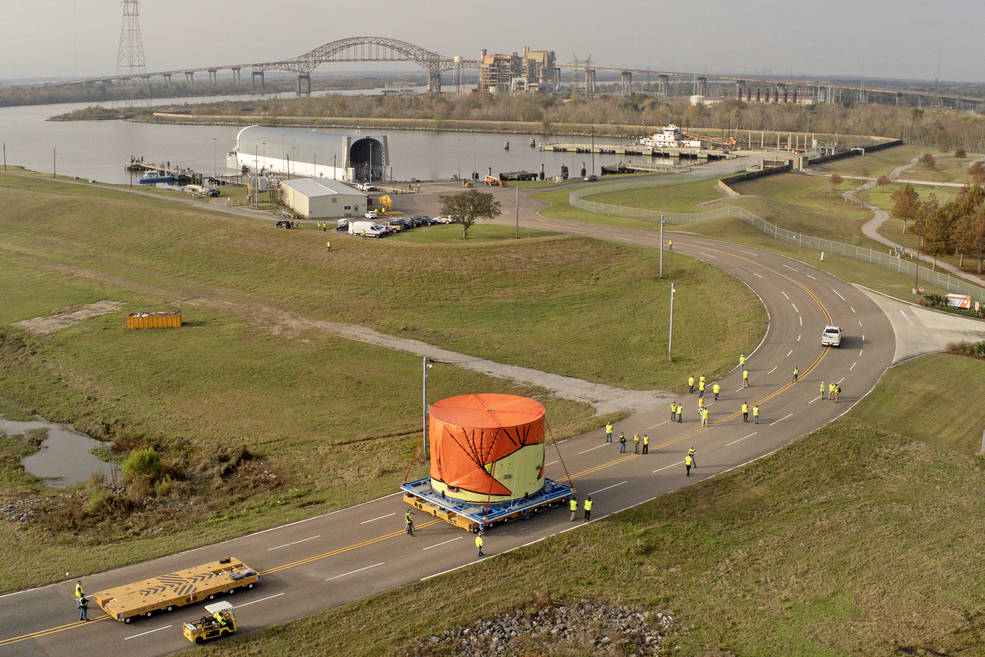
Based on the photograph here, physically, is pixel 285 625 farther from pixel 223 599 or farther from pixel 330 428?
pixel 330 428

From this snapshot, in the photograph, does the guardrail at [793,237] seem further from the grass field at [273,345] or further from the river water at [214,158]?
the river water at [214,158]

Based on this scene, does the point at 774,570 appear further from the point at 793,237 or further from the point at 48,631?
the point at 793,237

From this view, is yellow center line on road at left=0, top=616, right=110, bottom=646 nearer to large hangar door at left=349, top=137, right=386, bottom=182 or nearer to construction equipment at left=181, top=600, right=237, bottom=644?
construction equipment at left=181, top=600, right=237, bottom=644

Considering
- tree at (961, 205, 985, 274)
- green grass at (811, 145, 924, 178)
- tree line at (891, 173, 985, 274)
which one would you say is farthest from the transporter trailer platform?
green grass at (811, 145, 924, 178)

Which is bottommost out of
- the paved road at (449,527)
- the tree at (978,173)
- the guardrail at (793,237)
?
the paved road at (449,527)

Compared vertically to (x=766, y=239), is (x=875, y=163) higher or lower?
higher

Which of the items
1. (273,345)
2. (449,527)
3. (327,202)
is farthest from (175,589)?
(327,202)

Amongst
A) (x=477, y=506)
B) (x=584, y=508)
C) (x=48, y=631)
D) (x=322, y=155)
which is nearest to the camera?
(x=48, y=631)

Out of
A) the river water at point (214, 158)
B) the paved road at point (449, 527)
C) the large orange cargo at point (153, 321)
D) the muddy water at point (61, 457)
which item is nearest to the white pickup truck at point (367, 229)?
the large orange cargo at point (153, 321)
